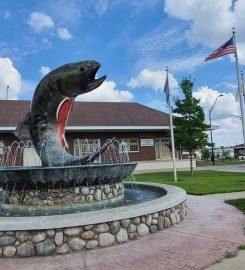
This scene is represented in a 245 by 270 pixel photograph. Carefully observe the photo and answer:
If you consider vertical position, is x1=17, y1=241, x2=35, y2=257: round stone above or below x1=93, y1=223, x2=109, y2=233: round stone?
below

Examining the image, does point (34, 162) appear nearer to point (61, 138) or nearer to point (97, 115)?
point (97, 115)

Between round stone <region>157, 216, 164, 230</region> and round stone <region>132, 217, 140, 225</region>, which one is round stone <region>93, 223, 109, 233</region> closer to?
round stone <region>132, 217, 140, 225</region>

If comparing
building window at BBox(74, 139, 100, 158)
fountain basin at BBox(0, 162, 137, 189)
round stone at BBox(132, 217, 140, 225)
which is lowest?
round stone at BBox(132, 217, 140, 225)

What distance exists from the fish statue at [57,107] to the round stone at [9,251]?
318cm

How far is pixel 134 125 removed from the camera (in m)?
30.6

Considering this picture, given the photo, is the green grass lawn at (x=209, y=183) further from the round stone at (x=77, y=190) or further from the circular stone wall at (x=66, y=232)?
the circular stone wall at (x=66, y=232)

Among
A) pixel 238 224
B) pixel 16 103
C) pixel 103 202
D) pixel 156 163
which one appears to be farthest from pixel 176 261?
pixel 16 103

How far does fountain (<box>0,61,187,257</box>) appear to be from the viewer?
6.05m

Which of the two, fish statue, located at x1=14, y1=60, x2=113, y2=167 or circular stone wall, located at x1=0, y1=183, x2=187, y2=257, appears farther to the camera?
fish statue, located at x1=14, y1=60, x2=113, y2=167

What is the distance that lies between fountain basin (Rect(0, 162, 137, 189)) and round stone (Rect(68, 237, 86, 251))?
2321 mm

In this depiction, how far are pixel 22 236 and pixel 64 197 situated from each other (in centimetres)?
260

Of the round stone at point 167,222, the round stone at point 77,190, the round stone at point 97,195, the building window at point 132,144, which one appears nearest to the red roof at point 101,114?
the building window at point 132,144

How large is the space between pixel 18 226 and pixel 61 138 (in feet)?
13.2

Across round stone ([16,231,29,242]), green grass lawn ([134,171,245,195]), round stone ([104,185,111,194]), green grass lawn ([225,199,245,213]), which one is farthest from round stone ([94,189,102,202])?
green grass lawn ([134,171,245,195])
